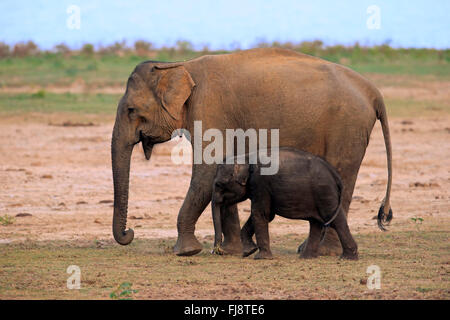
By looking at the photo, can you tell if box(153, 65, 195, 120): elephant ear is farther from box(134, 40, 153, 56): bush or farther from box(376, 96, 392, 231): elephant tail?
box(134, 40, 153, 56): bush

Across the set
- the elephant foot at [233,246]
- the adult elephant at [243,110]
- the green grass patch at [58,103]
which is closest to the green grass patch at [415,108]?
the green grass patch at [58,103]

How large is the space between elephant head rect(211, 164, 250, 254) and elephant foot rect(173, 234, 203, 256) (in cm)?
30

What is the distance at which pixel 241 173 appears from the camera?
9.09 metres

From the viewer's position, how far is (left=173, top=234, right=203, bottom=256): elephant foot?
958cm

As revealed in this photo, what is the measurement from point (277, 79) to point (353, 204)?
4.31 m

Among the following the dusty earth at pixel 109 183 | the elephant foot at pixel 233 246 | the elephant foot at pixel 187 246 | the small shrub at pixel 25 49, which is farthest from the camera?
the small shrub at pixel 25 49

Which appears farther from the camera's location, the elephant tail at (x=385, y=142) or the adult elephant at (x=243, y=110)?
the elephant tail at (x=385, y=142)

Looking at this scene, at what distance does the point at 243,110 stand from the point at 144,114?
1037 millimetres

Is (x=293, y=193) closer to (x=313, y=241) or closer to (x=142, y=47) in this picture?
(x=313, y=241)

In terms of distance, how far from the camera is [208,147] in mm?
9578

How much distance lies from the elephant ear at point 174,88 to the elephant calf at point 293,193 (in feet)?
2.94

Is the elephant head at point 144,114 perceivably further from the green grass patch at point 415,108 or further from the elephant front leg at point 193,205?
the green grass patch at point 415,108

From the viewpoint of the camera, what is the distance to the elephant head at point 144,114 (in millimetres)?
9734
